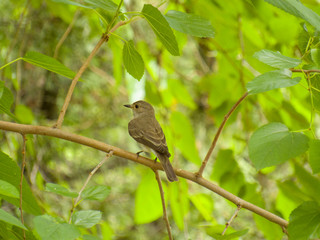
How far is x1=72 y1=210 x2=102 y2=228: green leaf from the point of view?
1008mm

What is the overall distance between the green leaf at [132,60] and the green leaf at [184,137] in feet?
3.42

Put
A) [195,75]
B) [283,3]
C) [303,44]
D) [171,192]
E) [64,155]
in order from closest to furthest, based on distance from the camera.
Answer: [283,3]
[303,44]
[171,192]
[64,155]
[195,75]

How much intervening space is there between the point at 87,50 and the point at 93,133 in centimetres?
90

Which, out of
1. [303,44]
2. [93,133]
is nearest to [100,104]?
[93,133]

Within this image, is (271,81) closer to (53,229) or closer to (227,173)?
(53,229)

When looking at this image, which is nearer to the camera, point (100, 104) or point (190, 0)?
point (190, 0)

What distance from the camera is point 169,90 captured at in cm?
277

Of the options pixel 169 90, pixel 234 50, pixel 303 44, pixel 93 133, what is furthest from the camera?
pixel 93 133

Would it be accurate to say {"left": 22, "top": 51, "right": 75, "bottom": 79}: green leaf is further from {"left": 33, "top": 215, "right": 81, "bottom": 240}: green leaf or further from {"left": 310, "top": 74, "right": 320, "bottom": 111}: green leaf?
{"left": 310, "top": 74, "right": 320, "bottom": 111}: green leaf

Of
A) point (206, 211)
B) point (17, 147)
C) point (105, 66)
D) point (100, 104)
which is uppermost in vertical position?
point (105, 66)

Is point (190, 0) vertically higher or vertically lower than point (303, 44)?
higher

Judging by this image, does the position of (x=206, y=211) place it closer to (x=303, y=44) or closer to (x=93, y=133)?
(x=303, y=44)

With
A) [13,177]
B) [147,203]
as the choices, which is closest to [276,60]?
[13,177]

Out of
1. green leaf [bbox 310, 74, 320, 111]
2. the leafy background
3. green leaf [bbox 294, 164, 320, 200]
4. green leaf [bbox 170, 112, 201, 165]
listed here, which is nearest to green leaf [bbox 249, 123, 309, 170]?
the leafy background
